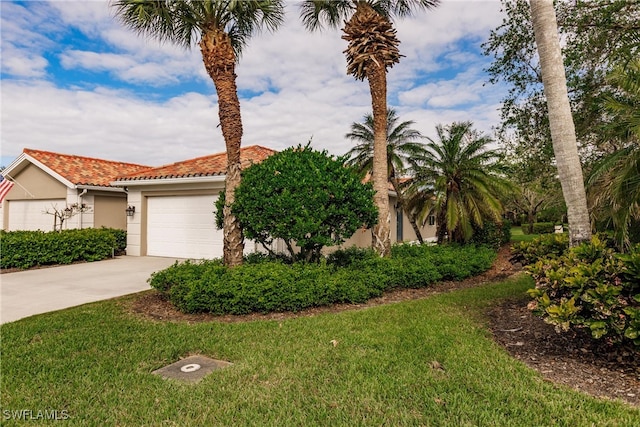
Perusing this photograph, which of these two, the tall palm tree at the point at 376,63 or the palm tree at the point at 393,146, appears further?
the palm tree at the point at 393,146

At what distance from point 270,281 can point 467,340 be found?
129 inches

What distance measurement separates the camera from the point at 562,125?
17.1 feet

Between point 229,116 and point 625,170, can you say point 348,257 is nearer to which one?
point 229,116

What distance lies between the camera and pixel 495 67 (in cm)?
1142

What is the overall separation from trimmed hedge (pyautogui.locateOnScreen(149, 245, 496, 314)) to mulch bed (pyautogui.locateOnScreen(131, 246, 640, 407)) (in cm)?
16

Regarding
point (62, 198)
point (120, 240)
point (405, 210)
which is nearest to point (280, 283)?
point (405, 210)

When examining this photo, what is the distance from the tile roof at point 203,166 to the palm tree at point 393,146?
10.8 feet

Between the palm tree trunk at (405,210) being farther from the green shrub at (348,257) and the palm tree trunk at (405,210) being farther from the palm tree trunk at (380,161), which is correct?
the green shrub at (348,257)

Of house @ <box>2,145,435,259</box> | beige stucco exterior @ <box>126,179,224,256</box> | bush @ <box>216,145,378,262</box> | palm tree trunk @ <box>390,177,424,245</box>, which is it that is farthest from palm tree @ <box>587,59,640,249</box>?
beige stucco exterior @ <box>126,179,224,256</box>

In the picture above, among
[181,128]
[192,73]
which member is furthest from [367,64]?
[181,128]

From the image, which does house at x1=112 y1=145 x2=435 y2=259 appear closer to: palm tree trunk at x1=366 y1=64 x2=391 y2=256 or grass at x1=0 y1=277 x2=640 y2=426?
palm tree trunk at x1=366 y1=64 x2=391 y2=256

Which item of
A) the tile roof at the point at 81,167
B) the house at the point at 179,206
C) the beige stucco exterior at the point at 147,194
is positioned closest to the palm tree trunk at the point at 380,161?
the beige stucco exterior at the point at 147,194

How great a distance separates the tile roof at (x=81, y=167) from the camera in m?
15.0

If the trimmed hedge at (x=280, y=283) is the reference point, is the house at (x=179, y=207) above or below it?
above
